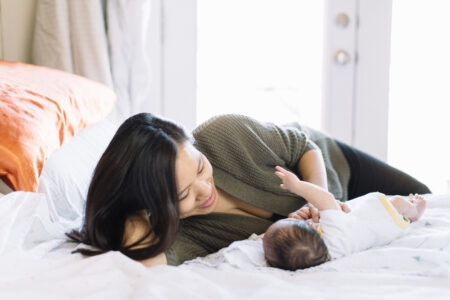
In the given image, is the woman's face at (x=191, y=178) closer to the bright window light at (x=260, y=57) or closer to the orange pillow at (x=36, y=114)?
the orange pillow at (x=36, y=114)

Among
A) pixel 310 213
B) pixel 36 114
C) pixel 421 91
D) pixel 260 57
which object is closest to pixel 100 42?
pixel 260 57

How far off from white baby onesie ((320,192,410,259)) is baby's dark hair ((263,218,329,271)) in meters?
0.05

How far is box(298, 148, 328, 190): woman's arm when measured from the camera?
4.31 ft

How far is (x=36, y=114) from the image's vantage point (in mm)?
1040

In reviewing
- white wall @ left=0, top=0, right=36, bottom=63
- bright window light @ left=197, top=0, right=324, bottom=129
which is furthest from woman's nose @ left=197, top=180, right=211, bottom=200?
bright window light @ left=197, top=0, right=324, bottom=129

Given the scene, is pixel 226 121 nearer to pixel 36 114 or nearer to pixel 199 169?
pixel 199 169

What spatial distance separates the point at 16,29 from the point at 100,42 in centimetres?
33

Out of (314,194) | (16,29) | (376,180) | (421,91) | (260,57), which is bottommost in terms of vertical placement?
(376,180)

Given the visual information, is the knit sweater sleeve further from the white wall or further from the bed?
the white wall

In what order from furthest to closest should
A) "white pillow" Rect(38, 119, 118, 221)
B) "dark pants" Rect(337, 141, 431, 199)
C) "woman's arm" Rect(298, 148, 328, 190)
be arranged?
"dark pants" Rect(337, 141, 431, 199) < "woman's arm" Rect(298, 148, 328, 190) < "white pillow" Rect(38, 119, 118, 221)

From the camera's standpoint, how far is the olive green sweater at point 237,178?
1199 mm

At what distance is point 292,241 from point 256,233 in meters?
0.27

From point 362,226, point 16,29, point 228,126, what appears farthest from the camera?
point 16,29

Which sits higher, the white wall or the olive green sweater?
the white wall
